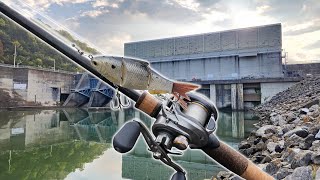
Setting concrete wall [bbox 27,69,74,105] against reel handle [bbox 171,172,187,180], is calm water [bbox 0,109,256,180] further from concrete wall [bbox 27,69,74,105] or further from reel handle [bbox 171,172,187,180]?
concrete wall [bbox 27,69,74,105]

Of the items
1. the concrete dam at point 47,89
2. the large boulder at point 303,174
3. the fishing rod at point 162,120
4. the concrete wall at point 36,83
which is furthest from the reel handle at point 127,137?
the concrete wall at point 36,83

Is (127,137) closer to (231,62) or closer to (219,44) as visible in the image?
(231,62)

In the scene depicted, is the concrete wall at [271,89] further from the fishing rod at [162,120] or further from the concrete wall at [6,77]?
the fishing rod at [162,120]

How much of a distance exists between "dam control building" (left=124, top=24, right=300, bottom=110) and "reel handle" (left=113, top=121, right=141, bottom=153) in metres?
25.1

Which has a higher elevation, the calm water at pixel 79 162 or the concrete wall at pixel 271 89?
the concrete wall at pixel 271 89

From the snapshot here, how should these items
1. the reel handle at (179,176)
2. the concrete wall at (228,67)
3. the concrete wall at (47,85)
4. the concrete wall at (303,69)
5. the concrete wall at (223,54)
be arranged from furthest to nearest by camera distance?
1. the concrete wall at (47,85)
2. the concrete wall at (303,69)
3. the concrete wall at (223,54)
4. the concrete wall at (228,67)
5. the reel handle at (179,176)

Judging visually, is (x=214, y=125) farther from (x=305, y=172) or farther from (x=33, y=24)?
(x=305, y=172)

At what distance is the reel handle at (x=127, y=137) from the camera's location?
0.79 m

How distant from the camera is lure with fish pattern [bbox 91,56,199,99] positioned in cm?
72

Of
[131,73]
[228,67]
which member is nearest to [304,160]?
[131,73]

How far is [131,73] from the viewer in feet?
2.38

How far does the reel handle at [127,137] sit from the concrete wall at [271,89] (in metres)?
26.6

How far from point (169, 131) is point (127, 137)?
0.11 m

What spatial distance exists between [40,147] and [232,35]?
88.1ft
